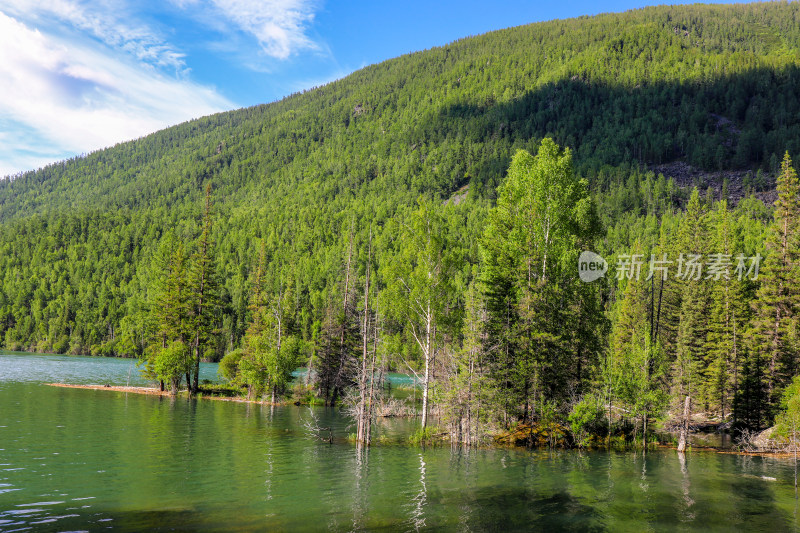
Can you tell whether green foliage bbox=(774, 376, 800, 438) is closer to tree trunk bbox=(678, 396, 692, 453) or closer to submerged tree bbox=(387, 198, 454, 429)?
tree trunk bbox=(678, 396, 692, 453)

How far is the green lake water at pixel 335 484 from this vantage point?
17422 millimetres

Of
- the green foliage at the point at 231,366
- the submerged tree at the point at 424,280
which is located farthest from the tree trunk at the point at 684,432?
the green foliage at the point at 231,366

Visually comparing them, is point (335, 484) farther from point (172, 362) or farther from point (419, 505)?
point (172, 362)

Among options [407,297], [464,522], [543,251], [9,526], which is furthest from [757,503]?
[9,526]

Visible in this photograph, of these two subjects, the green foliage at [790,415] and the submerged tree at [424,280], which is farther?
the submerged tree at [424,280]

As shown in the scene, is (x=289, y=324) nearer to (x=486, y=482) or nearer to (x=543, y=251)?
(x=543, y=251)

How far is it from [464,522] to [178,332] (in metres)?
50.6

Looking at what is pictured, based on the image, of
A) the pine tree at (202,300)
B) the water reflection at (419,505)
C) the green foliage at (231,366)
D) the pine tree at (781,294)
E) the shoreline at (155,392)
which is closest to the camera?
the water reflection at (419,505)

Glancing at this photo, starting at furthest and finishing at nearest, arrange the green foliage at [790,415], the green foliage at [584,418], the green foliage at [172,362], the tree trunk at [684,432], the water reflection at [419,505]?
the green foliage at [172,362], the tree trunk at [684,432], the green foliage at [790,415], the green foliage at [584,418], the water reflection at [419,505]

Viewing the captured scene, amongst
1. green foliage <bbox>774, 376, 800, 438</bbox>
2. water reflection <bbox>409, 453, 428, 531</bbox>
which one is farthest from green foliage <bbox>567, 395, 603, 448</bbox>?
water reflection <bbox>409, 453, 428, 531</bbox>

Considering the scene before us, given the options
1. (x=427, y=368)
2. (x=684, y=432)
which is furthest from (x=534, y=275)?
(x=684, y=432)

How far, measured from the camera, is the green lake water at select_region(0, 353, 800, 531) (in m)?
17.4

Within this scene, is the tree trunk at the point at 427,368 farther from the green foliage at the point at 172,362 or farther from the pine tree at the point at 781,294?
the green foliage at the point at 172,362

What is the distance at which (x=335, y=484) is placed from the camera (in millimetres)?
22359
